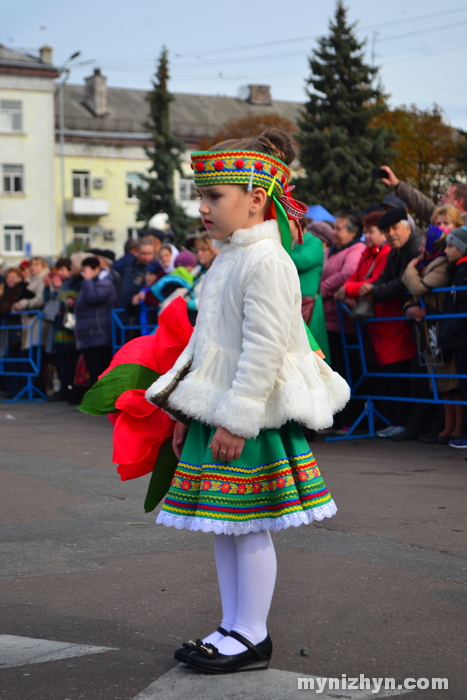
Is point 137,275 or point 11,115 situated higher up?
point 11,115

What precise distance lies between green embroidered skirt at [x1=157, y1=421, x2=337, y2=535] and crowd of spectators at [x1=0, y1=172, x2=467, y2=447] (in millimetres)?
3770

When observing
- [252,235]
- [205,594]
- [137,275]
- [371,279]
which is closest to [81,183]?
[137,275]

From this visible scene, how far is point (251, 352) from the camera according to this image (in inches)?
127

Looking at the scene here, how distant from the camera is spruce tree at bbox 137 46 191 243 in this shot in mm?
50062

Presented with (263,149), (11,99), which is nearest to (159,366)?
(263,149)

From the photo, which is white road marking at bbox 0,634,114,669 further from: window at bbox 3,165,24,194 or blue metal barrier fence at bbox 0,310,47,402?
window at bbox 3,165,24,194

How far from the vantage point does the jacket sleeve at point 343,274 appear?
31.7ft

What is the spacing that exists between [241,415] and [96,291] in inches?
380

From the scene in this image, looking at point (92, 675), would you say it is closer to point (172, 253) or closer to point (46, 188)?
point (172, 253)

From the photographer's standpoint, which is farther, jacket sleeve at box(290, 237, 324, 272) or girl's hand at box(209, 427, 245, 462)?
jacket sleeve at box(290, 237, 324, 272)

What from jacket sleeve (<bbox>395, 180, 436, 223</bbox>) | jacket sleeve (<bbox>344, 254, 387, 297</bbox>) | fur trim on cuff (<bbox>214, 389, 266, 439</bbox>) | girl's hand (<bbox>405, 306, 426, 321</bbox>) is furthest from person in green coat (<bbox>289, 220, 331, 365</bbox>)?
fur trim on cuff (<bbox>214, 389, 266, 439</bbox>)

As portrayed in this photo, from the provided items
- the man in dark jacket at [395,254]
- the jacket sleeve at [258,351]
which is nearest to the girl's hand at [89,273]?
the man in dark jacket at [395,254]

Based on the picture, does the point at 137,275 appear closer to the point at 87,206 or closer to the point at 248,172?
the point at 248,172

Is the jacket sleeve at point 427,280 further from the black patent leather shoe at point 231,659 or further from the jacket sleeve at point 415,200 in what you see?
the black patent leather shoe at point 231,659
